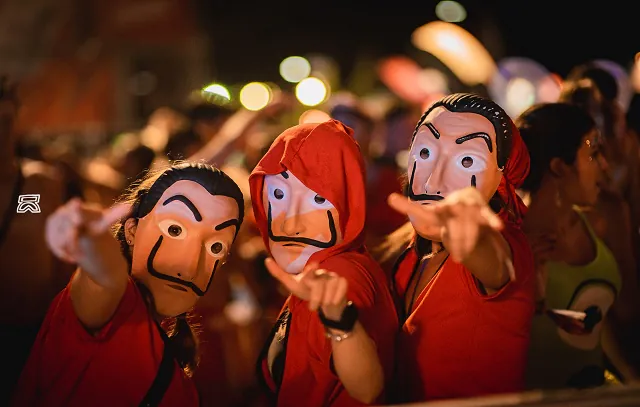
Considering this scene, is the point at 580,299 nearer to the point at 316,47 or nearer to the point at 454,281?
the point at 454,281

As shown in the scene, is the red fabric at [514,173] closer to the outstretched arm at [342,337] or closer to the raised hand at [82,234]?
the outstretched arm at [342,337]

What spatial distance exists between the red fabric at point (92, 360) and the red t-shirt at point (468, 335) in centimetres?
82

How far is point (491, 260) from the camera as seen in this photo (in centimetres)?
196

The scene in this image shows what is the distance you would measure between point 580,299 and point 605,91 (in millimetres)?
1991

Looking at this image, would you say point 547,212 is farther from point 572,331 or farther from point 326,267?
point 326,267

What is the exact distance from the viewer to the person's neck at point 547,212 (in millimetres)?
2938

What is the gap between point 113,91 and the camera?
1443 cm

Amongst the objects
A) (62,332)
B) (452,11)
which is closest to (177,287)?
(62,332)

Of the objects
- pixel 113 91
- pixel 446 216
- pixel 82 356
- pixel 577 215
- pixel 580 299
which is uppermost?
pixel 446 216

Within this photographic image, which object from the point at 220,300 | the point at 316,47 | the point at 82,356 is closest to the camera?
the point at 82,356

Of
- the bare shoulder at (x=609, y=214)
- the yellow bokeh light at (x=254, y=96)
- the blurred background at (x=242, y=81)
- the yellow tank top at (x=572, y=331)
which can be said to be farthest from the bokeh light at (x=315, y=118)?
the yellow bokeh light at (x=254, y=96)

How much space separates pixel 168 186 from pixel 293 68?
54.5ft

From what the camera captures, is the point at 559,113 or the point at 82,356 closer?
the point at 82,356

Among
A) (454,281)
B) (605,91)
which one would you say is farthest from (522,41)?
(454,281)
